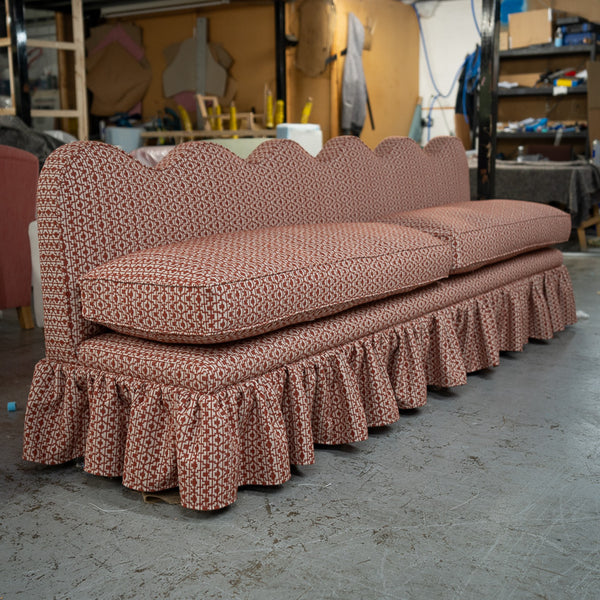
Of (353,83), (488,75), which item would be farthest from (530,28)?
(488,75)

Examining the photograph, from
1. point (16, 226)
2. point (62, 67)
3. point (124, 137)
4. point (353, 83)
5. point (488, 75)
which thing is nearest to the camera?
point (16, 226)

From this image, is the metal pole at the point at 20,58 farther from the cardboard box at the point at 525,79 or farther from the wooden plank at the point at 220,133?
the cardboard box at the point at 525,79

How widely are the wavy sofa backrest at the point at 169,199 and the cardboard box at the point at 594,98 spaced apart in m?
4.55

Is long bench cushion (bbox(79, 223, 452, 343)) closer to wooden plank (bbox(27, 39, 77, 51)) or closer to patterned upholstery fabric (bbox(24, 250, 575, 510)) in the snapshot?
patterned upholstery fabric (bbox(24, 250, 575, 510))

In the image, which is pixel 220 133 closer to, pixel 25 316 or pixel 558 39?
pixel 558 39

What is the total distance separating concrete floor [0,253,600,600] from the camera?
1358mm

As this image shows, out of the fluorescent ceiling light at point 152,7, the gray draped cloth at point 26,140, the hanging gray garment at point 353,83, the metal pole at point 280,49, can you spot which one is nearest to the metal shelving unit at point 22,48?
the gray draped cloth at point 26,140

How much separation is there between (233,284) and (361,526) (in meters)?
0.60

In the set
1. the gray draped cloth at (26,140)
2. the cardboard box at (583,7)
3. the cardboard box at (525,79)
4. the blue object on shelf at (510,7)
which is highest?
the blue object on shelf at (510,7)

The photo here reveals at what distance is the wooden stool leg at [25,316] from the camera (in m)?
3.55

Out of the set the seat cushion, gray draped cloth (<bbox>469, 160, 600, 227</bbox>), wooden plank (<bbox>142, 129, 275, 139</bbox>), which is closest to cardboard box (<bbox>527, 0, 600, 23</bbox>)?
gray draped cloth (<bbox>469, 160, 600, 227</bbox>)

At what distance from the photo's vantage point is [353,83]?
25.7 feet

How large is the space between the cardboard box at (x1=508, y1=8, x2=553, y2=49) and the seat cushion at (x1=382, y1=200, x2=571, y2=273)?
17.7 feet

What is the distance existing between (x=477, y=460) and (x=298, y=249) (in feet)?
2.43
